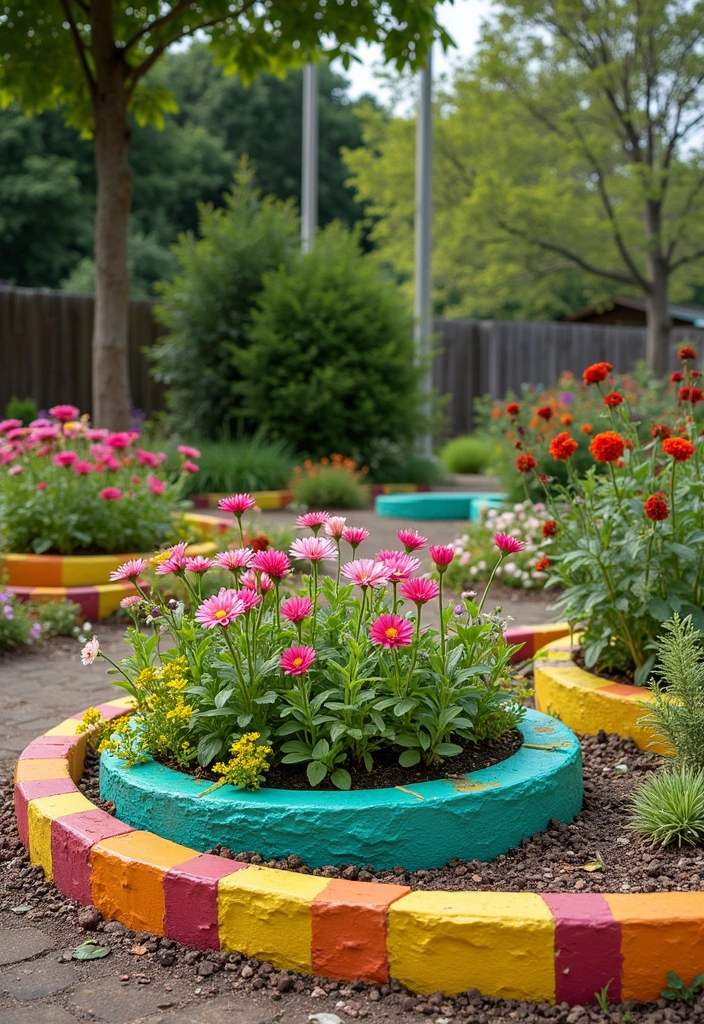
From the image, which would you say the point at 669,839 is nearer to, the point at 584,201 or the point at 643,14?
the point at 643,14

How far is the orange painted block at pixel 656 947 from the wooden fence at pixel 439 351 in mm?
11724

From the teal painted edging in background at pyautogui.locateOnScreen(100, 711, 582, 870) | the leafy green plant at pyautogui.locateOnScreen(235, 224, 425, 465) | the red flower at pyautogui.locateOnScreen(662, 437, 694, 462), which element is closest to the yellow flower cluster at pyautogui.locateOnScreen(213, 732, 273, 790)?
the teal painted edging in background at pyautogui.locateOnScreen(100, 711, 582, 870)

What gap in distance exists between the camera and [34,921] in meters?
2.56

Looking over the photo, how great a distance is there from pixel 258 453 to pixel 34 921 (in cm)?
938

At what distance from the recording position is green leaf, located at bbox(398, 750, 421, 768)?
2652 millimetres

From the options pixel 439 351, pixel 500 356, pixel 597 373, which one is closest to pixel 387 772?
pixel 597 373

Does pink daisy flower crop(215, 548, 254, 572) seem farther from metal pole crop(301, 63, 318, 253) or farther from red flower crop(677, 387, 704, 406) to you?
metal pole crop(301, 63, 318, 253)

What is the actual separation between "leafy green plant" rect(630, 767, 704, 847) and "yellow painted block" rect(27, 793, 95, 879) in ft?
4.79

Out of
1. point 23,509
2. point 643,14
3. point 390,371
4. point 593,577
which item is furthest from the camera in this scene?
point 643,14

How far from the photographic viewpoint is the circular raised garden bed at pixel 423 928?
216cm

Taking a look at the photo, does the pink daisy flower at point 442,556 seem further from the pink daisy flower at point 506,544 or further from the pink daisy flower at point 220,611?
the pink daisy flower at point 220,611

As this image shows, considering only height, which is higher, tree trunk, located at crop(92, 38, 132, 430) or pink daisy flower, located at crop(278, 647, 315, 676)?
tree trunk, located at crop(92, 38, 132, 430)

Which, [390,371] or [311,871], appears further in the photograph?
[390,371]

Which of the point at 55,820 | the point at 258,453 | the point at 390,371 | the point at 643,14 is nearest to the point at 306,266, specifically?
the point at 390,371
